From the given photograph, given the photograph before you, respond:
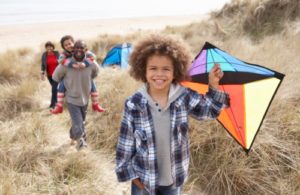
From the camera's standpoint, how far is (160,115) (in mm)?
2121

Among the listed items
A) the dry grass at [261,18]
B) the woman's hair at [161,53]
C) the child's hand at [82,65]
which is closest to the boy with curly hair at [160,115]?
the woman's hair at [161,53]

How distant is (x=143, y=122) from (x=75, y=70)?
94.8 inches

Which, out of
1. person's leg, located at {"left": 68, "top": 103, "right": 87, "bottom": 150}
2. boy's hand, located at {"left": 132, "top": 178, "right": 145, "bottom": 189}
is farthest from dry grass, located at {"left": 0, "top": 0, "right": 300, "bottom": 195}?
boy's hand, located at {"left": 132, "top": 178, "right": 145, "bottom": 189}

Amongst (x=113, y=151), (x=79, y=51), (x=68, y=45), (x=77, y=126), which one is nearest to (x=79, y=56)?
(x=79, y=51)

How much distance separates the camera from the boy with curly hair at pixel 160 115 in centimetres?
211

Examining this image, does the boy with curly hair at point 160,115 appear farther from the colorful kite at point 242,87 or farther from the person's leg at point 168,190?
the colorful kite at point 242,87

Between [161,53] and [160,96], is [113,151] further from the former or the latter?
[161,53]

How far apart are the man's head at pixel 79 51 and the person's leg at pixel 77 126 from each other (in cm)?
61

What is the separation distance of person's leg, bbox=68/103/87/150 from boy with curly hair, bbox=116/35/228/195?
7.00 ft

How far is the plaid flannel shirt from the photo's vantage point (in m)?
2.10

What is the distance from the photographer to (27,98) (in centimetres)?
623

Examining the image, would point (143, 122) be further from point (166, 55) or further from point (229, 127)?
point (229, 127)

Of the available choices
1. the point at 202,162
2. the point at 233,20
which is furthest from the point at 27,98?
the point at 233,20

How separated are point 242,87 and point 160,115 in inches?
33.1
